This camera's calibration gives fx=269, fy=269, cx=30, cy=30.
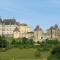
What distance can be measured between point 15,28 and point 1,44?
67.4 metres

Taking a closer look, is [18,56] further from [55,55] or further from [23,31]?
[23,31]

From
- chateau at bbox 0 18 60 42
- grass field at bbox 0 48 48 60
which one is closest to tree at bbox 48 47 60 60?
grass field at bbox 0 48 48 60

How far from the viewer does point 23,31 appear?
373 feet

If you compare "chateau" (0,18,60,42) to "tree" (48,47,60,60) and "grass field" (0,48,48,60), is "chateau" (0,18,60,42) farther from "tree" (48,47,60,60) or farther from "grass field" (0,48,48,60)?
"tree" (48,47,60,60)

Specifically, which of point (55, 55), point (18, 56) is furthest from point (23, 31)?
point (55, 55)

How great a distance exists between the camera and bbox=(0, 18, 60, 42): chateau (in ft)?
277

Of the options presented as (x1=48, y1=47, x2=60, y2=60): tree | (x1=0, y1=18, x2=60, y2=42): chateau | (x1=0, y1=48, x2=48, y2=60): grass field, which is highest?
(x1=0, y1=18, x2=60, y2=42): chateau

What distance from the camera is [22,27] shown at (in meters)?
117

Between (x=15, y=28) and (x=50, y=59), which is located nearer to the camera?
(x=50, y=59)

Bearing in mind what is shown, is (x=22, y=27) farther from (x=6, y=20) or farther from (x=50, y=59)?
(x=50, y=59)

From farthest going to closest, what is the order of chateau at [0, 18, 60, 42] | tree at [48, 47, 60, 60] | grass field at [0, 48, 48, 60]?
chateau at [0, 18, 60, 42] → grass field at [0, 48, 48, 60] → tree at [48, 47, 60, 60]

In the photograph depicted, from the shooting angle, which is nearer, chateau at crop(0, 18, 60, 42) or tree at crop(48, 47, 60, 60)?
tree at crop(48, 47, 60, 60)

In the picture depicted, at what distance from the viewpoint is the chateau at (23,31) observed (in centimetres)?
8456

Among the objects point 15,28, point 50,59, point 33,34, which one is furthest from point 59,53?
point 15,28
